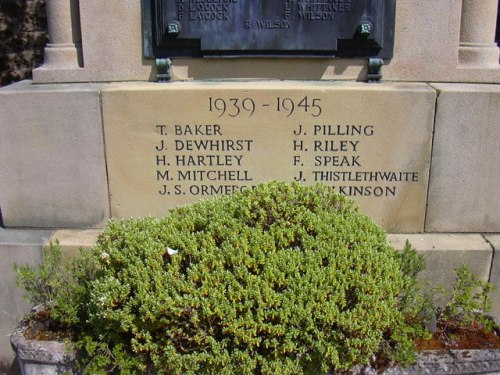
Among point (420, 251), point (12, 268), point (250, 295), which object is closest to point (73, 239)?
point (12, 268)

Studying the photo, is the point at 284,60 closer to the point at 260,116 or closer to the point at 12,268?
the point at 260,116

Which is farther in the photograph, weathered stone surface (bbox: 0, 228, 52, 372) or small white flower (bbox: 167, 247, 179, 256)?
weathered stone surface (bbox: 0, 228, 52, 372)

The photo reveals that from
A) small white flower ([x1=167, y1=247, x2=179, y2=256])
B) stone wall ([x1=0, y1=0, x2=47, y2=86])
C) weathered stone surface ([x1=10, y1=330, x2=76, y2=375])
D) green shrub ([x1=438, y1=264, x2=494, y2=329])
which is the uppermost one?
stone wall ([x1=0, y1=0, x2=47, y2=86])

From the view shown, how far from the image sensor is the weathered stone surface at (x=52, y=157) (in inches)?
152

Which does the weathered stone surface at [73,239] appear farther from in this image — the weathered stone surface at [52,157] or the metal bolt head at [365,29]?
the metal bolt head at [365,29]

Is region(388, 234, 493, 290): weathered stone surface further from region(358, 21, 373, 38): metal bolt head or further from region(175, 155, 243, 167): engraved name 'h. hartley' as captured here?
region(358, 21, 373, 38): metal bolt head

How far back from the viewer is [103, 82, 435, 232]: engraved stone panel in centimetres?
381

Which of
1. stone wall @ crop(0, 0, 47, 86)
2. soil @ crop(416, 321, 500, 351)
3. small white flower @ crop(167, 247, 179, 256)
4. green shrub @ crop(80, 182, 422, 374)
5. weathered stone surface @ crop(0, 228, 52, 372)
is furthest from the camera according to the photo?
stone wall @ crop(0, 0, 47, 86)

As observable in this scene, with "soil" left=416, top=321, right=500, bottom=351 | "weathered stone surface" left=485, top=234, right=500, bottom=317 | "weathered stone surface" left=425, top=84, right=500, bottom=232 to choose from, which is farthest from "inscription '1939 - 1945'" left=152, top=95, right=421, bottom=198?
"soil" left=416, top=321, right=500, bottom=351

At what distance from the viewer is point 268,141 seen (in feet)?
12.7

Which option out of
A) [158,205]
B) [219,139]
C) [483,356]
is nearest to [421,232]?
[483,356]

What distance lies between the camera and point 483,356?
2.95 metres

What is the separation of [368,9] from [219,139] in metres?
1.26

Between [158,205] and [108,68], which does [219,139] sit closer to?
[158,205]
